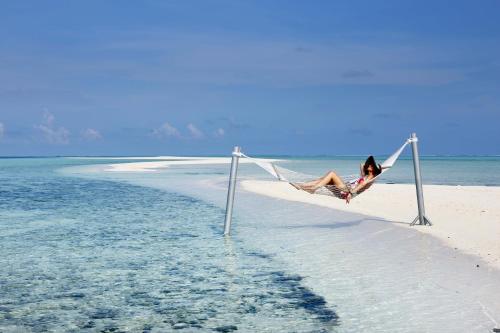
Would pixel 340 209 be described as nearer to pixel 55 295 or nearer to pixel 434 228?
pixel 434 228

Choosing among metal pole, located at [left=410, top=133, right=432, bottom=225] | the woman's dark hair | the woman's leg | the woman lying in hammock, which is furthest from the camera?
metal pole, located at [left=410, top=133, right=432, bottom=225]

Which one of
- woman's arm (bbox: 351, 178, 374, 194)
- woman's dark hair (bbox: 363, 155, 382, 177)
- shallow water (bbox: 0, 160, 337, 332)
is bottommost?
shallow water (bbox: 0, 160, 337, 332)

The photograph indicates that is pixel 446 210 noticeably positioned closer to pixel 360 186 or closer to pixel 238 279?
pixel 360 186

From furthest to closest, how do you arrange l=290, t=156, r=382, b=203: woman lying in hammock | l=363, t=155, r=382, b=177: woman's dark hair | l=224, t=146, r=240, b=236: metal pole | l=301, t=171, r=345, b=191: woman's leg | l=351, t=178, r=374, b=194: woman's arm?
l=363, t=155, r=382, b=177: woman's dark hair, l=301, t=171, r=345, b=191: woman's leg, l=290, t=156, r=382, b=203: woman lying in hammock, l=351, t=178, r=374, b=194: woman's arm, l=224, t=146, r=240, b=236: metal pole

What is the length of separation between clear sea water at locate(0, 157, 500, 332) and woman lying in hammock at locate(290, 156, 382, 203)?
878mm

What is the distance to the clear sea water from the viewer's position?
5.68 m

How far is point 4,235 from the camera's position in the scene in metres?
11.9

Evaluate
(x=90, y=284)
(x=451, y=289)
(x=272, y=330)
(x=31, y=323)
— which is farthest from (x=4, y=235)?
(x=451, y=289)

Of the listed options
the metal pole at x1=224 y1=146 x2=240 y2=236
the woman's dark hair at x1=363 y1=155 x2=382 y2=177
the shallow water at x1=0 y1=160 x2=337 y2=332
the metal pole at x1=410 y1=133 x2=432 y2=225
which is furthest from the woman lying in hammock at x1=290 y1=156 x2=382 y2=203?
the shallow water at x1=0 y1=160 x2=337 y2=332

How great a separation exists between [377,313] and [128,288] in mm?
3172

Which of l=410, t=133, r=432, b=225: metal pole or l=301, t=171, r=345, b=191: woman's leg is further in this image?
l=410, t=133, r=432, b=225: metal pole

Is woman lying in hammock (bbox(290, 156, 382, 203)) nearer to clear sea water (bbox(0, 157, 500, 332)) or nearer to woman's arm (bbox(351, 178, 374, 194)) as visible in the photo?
woman's arm (bbox(351, 178, 374, 194))

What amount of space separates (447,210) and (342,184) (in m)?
4.63

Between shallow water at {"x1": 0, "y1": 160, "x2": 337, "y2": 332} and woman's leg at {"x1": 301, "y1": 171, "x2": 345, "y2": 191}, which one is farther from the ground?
woman's leg at {"x1": 301, "y1": 171, "x2": 345, "y2": 191}
